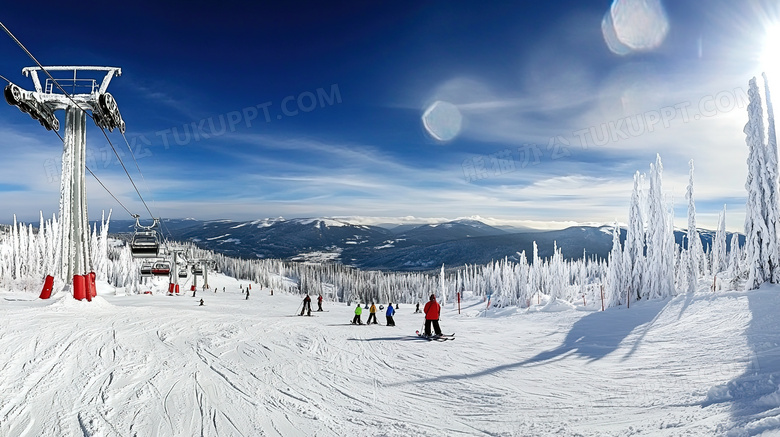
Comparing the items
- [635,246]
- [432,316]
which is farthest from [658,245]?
[432,316]

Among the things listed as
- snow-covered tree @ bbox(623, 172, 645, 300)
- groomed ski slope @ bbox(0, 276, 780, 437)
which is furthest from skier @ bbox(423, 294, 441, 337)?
snow-covered tree @ bbox(623, 172, 645, 300)

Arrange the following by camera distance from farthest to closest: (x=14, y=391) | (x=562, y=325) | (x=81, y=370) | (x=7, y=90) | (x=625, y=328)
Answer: (x=562, y=325) < (x=625, y=328) < (x=7, y=90) < (x=81, y=370) < (x=14, y=391)

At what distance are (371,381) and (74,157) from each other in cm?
1582

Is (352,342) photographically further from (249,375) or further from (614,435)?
(614,435)

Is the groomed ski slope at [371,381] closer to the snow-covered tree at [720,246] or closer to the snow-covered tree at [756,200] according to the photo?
the snow-covered tree at [756,200]

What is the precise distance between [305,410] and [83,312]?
470 inches

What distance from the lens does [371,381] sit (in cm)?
837

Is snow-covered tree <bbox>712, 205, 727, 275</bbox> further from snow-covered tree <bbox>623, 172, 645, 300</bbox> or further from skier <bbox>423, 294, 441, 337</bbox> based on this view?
skier <bbox>423, 294, 441, 337</bbox>

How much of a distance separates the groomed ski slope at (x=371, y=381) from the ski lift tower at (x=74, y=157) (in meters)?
1.86

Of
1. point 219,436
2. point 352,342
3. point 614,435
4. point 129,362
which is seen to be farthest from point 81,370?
point 614,435

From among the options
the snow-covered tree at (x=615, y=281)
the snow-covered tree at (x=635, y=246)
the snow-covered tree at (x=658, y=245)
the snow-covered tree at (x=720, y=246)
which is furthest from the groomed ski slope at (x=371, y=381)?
the snow-covered tree at (x=720, y=246)

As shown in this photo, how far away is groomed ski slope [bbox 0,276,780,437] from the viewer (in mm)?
5758

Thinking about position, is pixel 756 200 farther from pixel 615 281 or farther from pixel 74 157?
pixel 74 157

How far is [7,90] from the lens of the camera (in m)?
13.5
